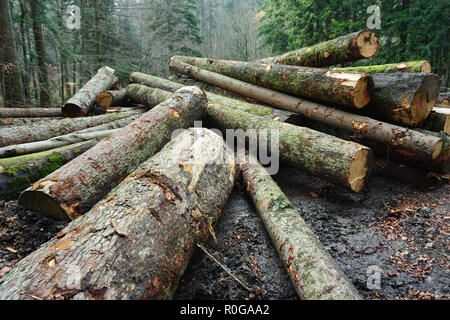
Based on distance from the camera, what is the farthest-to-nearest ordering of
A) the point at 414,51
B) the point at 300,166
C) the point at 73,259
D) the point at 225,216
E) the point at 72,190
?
1. the point at 414,51
2. the point at 300,166
3. the point at 225,216
4. the point at 72,190
5. the point at 73,259

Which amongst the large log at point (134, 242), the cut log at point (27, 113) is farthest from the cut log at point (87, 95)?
the large log at point (134, 242)

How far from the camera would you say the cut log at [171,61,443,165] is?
10.0 ft

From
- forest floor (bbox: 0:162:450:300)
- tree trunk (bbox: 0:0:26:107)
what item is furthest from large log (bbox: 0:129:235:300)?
tree trunk (bbox: 0:0:26:107)

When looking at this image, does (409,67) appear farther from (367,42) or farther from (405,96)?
(405,96)

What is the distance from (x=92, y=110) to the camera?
6.56 metres

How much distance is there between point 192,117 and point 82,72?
1149 cm

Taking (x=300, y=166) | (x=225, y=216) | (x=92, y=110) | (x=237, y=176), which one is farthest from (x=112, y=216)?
(x=92, y=110)

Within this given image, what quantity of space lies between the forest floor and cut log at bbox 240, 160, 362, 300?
7.5 inches

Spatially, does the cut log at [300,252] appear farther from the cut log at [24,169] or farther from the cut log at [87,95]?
the cut log at [87,95]

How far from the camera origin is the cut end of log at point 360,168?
9.37 feet

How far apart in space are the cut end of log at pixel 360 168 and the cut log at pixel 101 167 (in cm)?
261

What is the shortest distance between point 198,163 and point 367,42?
3.84m

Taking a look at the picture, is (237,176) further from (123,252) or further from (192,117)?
(123,252)

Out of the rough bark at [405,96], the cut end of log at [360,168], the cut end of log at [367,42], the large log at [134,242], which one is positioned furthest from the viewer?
the cut end of log at [367,42]
